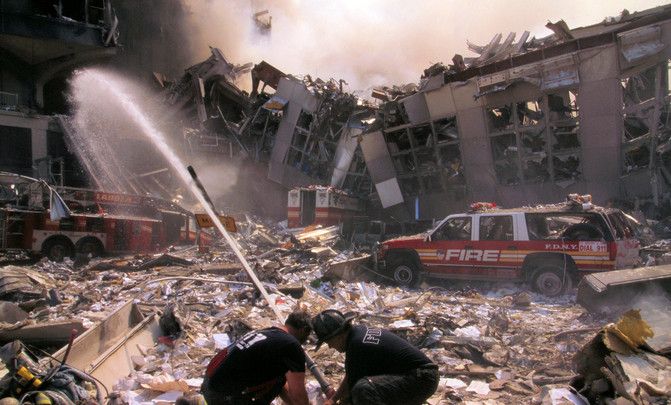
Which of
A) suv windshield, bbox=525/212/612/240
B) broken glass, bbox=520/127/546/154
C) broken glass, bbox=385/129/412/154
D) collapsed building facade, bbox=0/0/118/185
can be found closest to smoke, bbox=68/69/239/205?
collapsed building facade, bbox=0/0/118/185

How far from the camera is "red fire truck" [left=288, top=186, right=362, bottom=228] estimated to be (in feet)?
60.5

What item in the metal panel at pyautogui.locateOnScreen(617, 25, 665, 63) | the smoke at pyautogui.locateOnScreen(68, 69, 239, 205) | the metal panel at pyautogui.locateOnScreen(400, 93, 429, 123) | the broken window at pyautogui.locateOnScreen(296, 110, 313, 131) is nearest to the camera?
the metal panel at pyautogui.locateOnScreen(617, 25, 665, 63)

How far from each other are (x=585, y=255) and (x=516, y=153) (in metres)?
8.83

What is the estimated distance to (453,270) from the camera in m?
10.2

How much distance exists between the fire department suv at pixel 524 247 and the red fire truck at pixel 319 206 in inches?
301

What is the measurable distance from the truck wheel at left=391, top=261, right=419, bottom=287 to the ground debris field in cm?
27

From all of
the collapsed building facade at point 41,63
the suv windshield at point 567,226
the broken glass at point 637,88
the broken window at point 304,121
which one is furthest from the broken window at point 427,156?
the collapsed building facade at point 41,63

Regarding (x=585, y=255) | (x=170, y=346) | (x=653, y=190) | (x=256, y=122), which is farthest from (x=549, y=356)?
(x=256, y=122)

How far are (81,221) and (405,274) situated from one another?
10215 mm

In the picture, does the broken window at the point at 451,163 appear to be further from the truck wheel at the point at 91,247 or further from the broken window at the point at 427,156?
the truck wheel at the point at 91,247

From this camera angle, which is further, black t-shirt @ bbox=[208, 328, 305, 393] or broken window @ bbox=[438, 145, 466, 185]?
broken window @ bbox=[438, 145, 466, 185]

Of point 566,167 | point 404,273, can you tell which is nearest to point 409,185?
point 566,167

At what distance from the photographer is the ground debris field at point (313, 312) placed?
4.94 m

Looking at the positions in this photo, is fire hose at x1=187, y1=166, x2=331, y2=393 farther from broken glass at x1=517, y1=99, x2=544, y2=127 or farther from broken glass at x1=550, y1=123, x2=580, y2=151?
broken glass at x1=550, y1=123, x2=580, y2=151
